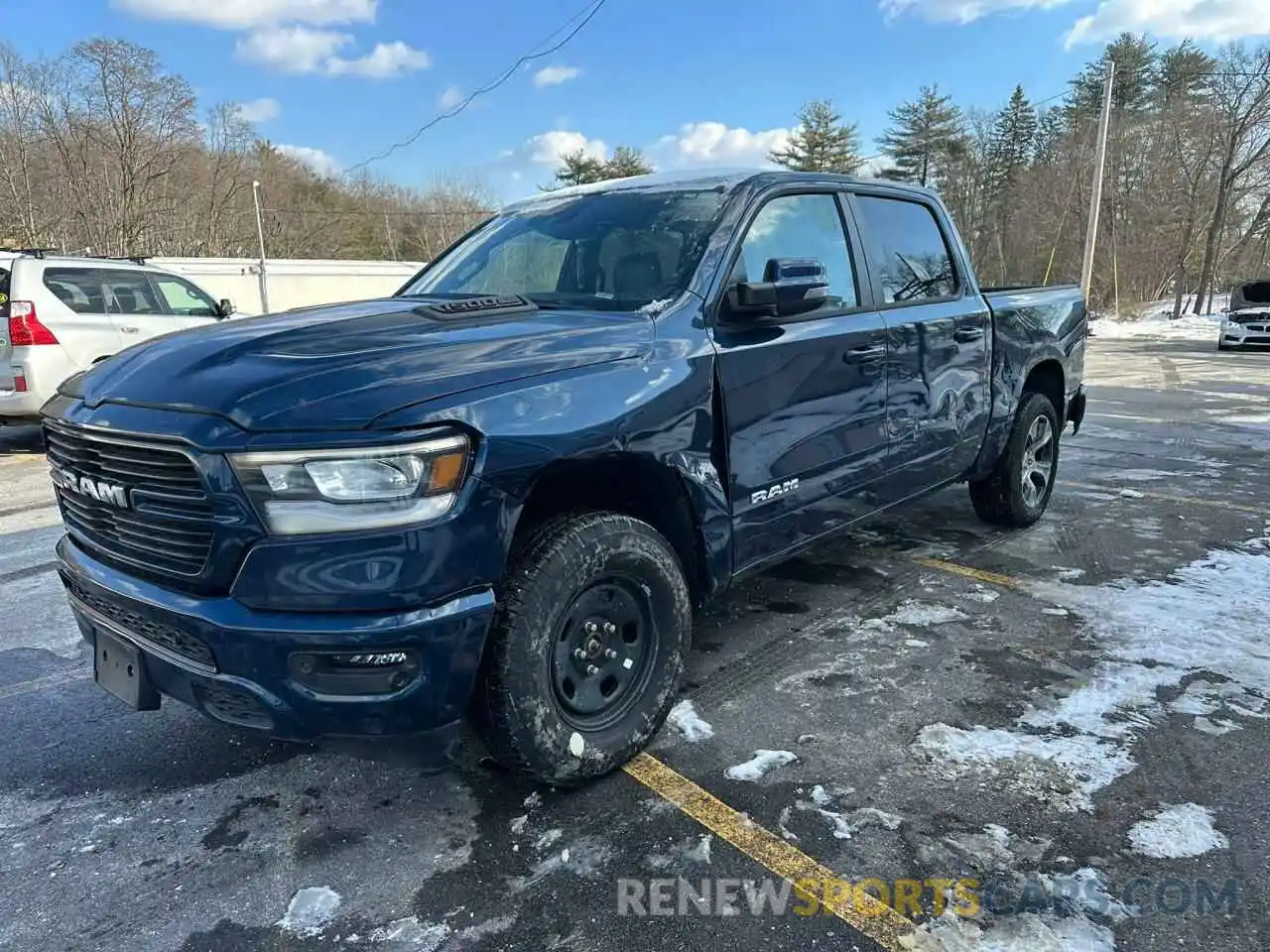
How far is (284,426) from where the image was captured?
6.40ft

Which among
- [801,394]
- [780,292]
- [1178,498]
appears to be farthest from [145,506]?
[1178,498]

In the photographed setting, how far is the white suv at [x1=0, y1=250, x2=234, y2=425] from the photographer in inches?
307

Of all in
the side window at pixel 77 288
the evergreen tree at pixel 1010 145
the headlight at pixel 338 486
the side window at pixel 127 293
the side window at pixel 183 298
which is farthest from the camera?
the evergreen tree at pixel 1010 145

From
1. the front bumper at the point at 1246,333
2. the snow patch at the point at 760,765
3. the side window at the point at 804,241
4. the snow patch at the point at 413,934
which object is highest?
the side window at the point at 804,241

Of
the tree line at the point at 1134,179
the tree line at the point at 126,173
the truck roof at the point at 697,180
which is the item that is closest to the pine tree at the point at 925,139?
the tree line at the point at 1134,179

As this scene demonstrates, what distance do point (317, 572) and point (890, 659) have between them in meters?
2.37

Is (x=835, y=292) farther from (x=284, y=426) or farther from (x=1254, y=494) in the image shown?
(x=1254, y=494)

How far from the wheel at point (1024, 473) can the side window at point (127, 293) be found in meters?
8.62

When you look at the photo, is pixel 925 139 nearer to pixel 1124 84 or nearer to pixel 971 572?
pixel 1124 84

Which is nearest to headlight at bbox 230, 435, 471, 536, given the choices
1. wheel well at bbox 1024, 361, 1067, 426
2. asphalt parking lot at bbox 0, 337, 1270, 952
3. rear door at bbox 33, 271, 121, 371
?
asphalt parking lot at bbox 0, 337, 1270, 952

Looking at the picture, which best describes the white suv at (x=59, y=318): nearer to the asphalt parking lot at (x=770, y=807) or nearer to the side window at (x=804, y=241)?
the asphalt parking lot at (x=770, y=807)

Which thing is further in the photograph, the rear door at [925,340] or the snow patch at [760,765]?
the rear door at [925,340]

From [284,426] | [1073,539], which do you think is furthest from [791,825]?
[1073,539]

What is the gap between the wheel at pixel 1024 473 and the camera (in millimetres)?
4930
